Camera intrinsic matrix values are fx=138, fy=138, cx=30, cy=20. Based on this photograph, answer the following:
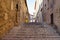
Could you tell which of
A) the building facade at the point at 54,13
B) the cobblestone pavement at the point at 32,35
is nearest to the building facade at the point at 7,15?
the cobblestone pavement at the point at 32,35

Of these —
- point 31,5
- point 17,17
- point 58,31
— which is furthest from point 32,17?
point 58,31

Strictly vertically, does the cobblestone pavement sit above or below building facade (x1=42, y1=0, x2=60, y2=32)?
below

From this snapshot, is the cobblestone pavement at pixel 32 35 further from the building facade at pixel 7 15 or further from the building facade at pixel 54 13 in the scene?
the building facade at pixel 54 13

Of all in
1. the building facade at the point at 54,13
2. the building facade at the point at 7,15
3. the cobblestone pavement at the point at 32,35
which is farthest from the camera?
the building facade at the point at 54,13

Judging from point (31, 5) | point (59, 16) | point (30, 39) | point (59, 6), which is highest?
point (31, 5)

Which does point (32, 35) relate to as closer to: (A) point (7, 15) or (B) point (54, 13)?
(A) point (7, 15)

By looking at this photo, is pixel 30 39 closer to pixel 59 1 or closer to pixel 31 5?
pixel 59 1

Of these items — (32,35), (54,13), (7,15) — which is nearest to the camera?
(32,35)

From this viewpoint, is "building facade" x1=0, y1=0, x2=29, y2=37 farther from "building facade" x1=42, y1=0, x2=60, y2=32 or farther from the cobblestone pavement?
"building facade" x1=42, y1=0, x2=60, y2=32

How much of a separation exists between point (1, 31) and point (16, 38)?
64cm

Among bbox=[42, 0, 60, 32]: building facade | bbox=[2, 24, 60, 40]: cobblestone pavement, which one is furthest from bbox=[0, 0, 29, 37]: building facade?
bbox=[42, 0, 60, 32]: building facade

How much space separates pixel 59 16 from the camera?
624 cm

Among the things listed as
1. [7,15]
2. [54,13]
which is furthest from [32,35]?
[54,13]

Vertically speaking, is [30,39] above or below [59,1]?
below
